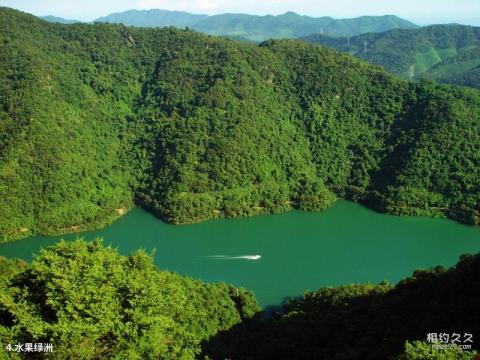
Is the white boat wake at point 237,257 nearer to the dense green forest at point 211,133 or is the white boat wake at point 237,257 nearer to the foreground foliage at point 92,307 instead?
the dense green forest at point 211,133

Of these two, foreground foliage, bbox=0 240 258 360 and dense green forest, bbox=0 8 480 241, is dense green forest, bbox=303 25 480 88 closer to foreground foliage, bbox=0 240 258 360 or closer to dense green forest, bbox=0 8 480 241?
dense green forest, bbox=0 8 480 241

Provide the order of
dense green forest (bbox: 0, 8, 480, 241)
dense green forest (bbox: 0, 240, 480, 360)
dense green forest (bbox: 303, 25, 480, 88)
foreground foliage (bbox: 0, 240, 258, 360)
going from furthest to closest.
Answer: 1. dense green forest (bbox: 303, 25, 480, 88)
2. dense green forest (bbox: 0, 8, 480, 241)
3. dense green forest (bbox: 0, 240, 480, 360)
4. foreground foliage (bbox: 0, 240, 258, 360)

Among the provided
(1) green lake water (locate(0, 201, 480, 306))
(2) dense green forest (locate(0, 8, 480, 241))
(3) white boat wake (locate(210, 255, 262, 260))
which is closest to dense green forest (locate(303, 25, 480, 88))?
(2) dense green forest (locate(0, 8, 480, 241))

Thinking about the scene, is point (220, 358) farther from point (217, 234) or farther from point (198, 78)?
point (198, 78)

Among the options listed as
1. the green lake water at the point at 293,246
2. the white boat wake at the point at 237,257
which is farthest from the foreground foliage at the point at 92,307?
the white boat wake at the point at 237,257

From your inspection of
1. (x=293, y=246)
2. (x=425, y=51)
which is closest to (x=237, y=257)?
(x=293, y=246)

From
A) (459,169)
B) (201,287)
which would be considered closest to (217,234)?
(201,287)
